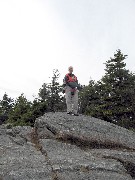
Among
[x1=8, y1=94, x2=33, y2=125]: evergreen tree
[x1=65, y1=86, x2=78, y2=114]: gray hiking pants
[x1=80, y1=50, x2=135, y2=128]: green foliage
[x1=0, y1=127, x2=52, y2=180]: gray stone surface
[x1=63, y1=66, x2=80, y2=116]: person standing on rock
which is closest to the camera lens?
[x1=0, y1=127, x2=52, y2=180]: gray stone surface

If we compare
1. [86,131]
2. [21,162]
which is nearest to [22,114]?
[86,131]

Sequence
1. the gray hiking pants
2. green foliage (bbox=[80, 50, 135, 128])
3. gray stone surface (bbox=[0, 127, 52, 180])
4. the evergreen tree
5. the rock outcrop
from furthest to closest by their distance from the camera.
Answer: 1. green foliage (bbox=[80, 50, 135, 128])
2. the evergreen tree
3. the gray hiking pants
4. the rock outcrop
5. gray stone surface (bbox=[0, 127, 52, 180])

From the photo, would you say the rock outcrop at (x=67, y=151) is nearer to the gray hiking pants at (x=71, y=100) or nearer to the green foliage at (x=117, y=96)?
the gray hiking pants at (x=71, y=100)

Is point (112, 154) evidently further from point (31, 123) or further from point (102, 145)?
point (31, 123)

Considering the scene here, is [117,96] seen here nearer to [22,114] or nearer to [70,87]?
[22,114]

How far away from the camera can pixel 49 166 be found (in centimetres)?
1287

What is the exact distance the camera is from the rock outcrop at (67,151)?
12516mm

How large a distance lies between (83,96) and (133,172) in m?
42.0

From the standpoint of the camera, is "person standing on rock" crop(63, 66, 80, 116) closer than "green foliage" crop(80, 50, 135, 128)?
Yes

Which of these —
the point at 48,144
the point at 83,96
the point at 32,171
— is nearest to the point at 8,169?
the point at 32,171

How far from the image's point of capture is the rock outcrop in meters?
12.5

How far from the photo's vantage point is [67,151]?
1520cm

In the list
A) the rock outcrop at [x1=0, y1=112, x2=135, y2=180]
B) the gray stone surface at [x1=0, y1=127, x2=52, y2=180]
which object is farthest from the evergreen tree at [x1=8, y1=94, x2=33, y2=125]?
the gray stone surface at [x1=0, y1=127, x2=52, y2=180]

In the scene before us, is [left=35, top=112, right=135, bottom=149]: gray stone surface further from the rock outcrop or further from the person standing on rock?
the person standing on rock
